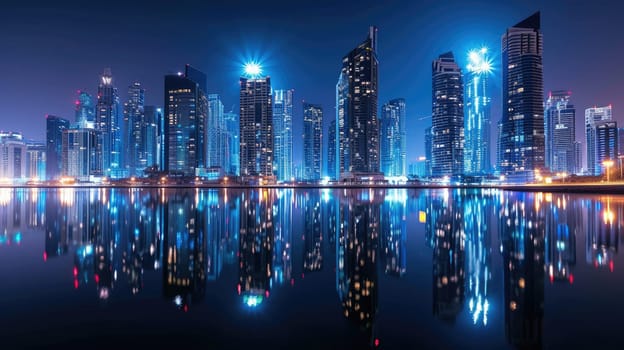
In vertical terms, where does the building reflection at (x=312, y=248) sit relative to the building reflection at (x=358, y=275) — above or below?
below

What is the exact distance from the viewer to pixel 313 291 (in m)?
10.4

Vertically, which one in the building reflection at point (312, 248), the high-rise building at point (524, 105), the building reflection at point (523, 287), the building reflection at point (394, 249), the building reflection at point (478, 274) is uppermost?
the high-rise building at point (524, 105)

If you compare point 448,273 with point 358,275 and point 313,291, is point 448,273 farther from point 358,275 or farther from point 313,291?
point 313,291

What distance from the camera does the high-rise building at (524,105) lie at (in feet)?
609

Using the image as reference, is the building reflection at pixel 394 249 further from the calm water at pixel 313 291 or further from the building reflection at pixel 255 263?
the building reflection at pixel 255 263

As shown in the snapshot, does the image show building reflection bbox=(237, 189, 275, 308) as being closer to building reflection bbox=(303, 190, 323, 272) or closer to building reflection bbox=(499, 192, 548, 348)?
building reflection bbox=(303, 190, 323, 272)

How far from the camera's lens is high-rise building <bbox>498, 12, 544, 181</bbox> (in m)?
186

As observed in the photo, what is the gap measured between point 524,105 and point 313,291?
216756 mm

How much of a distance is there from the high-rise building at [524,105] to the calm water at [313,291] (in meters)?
200

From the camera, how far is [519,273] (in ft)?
38.2

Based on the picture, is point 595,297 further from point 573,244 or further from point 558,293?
point 573,244

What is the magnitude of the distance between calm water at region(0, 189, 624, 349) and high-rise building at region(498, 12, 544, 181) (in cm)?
20027

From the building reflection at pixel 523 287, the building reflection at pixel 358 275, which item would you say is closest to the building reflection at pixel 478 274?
the building reflection at pixel 523 287

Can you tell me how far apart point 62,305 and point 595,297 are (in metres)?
14.9
